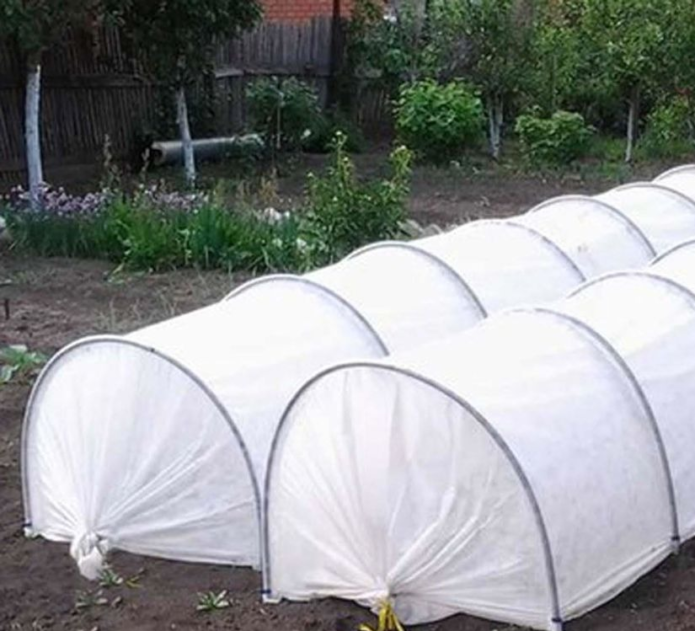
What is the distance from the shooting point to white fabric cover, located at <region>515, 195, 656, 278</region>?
789cm

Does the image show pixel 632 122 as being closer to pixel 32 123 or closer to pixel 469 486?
pixel 32 123

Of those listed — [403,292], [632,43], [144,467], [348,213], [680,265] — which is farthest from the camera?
[632,43]

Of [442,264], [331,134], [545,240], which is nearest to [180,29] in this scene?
[331,134]

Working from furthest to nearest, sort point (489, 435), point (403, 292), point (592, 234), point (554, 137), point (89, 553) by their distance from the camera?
point (554, 137) < point (592, 234) < point (403, 292) < point (89, 553) < point (489, 435)

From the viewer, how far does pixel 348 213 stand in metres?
10.0

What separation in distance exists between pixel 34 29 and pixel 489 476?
30.0 feet

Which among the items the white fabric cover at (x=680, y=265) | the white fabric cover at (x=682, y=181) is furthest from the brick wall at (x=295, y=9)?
the white fabric cover at (x=680, y=265)

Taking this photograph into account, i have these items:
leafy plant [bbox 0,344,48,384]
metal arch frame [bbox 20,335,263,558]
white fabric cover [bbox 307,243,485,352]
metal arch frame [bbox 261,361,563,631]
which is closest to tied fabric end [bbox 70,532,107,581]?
metal arch frame [bbox 20,335,263,558]

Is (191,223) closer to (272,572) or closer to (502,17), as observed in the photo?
(272,572)

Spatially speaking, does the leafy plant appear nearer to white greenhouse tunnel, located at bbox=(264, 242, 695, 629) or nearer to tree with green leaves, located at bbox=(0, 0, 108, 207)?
white greenhouse tunnel, located at bbox=(264, 242, 695, 629)

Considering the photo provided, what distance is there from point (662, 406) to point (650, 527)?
478mm

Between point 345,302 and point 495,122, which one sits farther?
point 495,122

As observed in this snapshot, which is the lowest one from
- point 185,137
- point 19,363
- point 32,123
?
point 185,137

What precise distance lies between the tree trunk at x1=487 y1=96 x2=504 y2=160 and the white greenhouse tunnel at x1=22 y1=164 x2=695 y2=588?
12.8 meters
